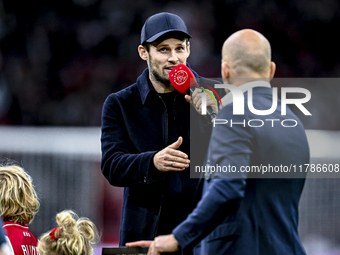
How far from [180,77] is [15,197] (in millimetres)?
1275

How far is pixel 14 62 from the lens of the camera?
9.16 m

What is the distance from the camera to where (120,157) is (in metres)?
2.73

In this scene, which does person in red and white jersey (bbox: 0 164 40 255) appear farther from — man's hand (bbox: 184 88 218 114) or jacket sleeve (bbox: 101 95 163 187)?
man's hand (bbox: 184 88 218 114)

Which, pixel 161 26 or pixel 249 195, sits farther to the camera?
pixel 161 26

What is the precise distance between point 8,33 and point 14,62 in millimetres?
671

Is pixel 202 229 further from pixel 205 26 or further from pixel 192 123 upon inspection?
pixel 205 26

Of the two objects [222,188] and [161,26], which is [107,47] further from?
[222,188]

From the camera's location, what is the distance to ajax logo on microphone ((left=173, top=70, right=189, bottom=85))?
2.64 meters

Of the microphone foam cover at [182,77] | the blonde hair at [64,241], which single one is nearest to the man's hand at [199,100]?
the microphone foam cover at [182,77]

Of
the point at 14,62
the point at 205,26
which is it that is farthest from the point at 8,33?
the point at 205,26

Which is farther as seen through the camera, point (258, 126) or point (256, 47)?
A: point (256, 47)

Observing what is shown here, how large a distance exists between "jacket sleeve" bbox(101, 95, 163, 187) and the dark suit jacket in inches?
24.9

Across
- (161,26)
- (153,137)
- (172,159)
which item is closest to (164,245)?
(172,159)

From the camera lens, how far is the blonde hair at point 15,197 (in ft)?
9.57
